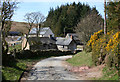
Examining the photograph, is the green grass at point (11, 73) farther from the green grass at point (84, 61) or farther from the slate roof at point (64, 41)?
the slate roof at point (64, 41)

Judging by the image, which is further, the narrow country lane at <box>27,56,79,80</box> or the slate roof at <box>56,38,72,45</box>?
the slate roof at <box>56,38,72,45</box>

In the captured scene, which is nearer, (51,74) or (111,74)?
(111,74)

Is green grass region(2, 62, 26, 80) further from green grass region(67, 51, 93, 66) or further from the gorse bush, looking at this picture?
the gorse bush

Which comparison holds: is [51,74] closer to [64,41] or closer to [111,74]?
[111,74]

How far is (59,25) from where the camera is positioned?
265ft

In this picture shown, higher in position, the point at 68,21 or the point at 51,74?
the point at 51,74

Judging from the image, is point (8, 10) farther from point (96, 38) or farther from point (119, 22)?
point (119, 22)

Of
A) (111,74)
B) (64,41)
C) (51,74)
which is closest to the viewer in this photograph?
(111,74)

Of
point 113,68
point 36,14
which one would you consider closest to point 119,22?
point 113,68

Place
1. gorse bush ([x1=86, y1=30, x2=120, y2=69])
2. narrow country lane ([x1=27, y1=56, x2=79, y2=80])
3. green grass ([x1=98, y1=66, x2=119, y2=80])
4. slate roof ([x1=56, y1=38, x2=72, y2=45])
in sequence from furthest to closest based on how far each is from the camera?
slate roof ([x1=56, y1=38, x2=72, y2=45])
narrow country lane ([x1=27, y1=56, x2=79, y2=80])
gorse bush ([x1=86, y1=30, x2=120, y2=69])
green grass ([x1=98, y1=66, x2=119, y2=80])

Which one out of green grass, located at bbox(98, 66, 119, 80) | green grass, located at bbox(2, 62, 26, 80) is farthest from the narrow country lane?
Answer: green grass, located at bbox(98, 66, 119, 80)

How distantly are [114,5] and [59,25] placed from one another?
227 feet

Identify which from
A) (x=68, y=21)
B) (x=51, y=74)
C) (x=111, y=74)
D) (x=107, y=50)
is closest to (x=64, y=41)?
(x=51, y=74)

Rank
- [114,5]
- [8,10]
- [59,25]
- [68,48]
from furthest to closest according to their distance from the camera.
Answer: [59,25] < [68,48] < [8,10] < [114,5]
